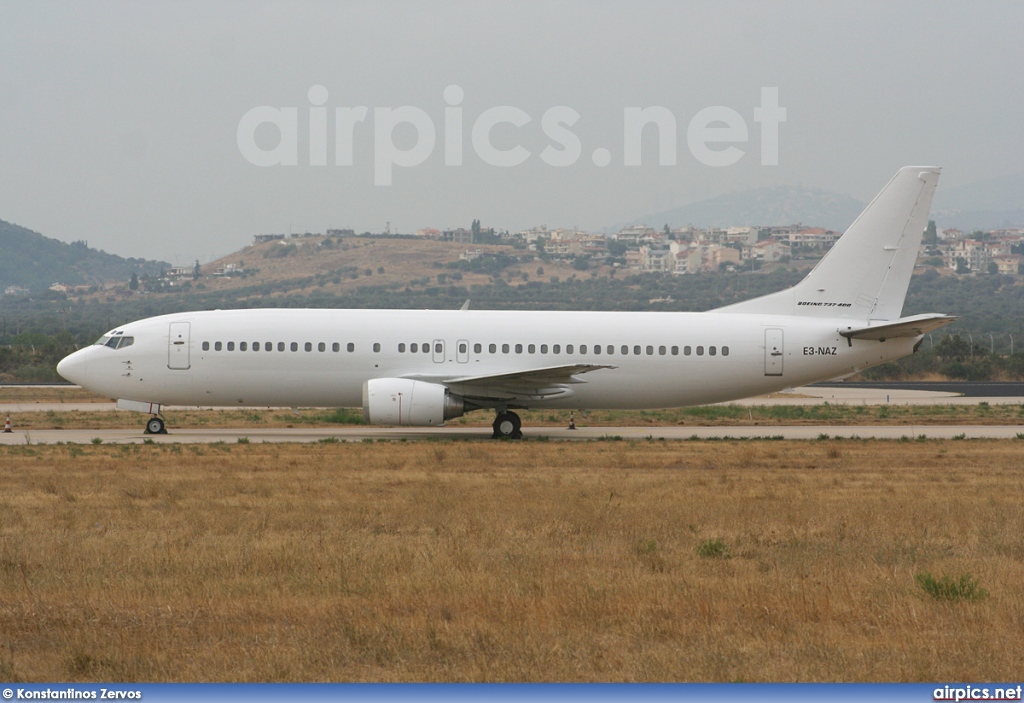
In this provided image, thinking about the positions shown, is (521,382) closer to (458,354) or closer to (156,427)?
(458,354)

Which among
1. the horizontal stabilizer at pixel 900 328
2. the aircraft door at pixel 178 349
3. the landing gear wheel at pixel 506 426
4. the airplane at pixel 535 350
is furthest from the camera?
the landing gear wheel at pixel 506 426

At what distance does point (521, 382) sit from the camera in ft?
99.8

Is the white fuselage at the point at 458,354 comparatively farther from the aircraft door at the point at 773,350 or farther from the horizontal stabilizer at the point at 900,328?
the horizontal stabilizer at the point at 900,328

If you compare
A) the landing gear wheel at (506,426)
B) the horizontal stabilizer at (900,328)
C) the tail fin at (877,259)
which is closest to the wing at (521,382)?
the landing gear wheel at (506,426)

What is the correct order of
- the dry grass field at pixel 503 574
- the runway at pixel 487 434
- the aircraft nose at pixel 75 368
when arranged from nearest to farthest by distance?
the dry grass field at pixel 503 574 → the runway at pixel 487 434 → the aircraft nose at pixel 75 368

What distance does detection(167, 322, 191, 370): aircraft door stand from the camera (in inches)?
1214

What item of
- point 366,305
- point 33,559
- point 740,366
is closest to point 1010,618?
point 33,559

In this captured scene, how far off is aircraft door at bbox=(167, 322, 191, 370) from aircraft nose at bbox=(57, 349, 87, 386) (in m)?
2.55

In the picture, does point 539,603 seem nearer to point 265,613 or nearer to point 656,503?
point 265,613

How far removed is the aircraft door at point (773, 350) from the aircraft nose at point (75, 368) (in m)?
18.4

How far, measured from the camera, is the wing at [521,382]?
29828mm

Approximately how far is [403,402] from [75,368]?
9.32 meters

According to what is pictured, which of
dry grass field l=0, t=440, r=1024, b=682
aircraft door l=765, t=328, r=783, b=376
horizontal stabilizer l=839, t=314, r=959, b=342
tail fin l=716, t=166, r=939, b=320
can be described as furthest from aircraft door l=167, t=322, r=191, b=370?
horizontal stabilizer l=839, t=314, r=959, b=342

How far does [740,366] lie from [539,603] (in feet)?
71.8
